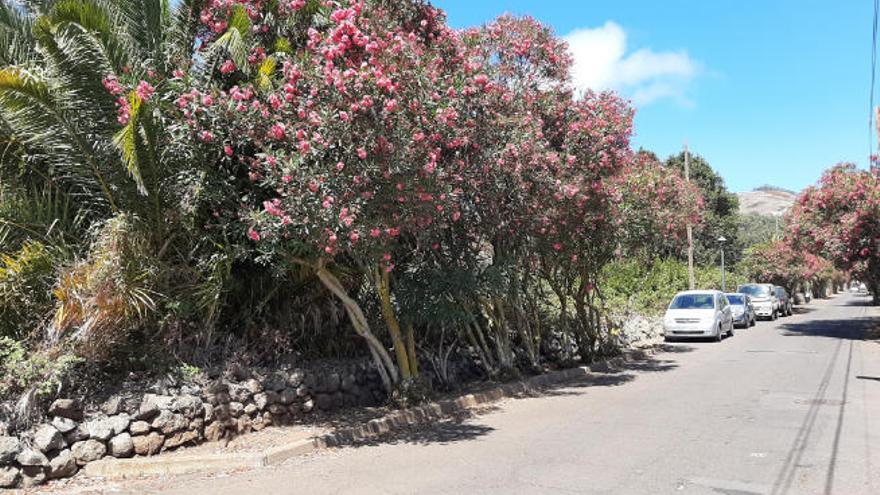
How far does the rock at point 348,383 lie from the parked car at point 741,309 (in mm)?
21834

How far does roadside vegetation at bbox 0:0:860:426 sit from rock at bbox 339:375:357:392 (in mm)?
442

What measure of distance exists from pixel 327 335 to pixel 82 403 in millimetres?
3742

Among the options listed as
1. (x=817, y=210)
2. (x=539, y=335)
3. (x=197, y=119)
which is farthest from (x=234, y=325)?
(x=817, y=210)

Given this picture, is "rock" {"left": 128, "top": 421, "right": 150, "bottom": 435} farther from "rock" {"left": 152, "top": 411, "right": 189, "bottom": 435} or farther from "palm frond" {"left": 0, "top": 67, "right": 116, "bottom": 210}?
"palm frond" {"left": 0, "top": 67, "right": 116, "bottom": 210}

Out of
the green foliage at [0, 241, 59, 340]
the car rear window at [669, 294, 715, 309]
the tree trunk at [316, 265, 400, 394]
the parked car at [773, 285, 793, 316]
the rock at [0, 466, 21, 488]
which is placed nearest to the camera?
the rock at [0, 466, 21, 488]

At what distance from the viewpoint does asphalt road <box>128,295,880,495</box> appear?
20.3ft

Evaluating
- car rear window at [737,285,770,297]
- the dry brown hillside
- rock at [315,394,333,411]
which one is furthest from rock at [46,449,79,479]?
the dry brown hillside

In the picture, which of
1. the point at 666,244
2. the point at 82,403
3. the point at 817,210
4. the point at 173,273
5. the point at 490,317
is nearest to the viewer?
the point at 82,403

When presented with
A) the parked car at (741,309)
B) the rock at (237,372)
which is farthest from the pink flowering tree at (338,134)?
the parked car at (741,309)

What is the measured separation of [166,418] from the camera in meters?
7.51

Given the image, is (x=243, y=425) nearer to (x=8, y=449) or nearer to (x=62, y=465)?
(x=62, y=465)

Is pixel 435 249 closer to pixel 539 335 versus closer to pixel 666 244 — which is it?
pixel 539 335

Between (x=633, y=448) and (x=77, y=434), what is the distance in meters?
6.04

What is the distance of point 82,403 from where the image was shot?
7.21 meters
